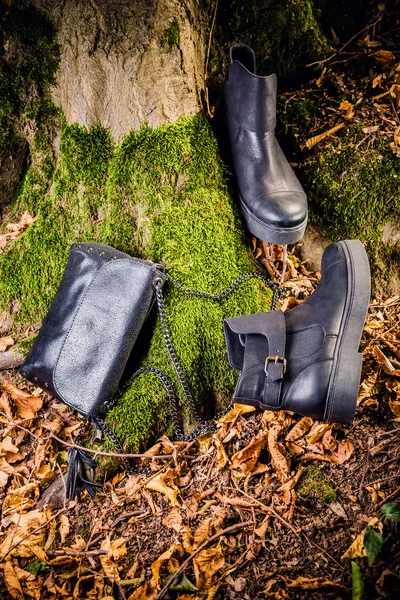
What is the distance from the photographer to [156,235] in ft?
9.06

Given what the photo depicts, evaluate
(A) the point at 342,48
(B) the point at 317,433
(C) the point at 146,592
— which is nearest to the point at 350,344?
(B) the point at 317,433

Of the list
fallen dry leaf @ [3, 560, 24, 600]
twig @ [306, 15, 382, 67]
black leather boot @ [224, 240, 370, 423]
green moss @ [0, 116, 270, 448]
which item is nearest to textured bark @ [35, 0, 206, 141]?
green moss @ [0, 116, 270, 448]

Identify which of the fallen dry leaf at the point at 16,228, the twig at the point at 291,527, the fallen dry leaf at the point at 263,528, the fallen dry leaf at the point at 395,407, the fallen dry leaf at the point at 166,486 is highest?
the fallen dry leaf at the point at 16,228

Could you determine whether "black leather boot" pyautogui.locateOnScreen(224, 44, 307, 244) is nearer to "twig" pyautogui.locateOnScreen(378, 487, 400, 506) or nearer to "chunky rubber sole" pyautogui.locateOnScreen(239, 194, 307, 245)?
"chunky rubber sole" pyautogui.locateOnScreen(239, 194, 307, 245)

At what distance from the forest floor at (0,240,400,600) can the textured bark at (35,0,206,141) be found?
1.80 meters

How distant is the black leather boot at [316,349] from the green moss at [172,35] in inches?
61.7

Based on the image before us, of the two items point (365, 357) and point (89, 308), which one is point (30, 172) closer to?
point (89, 308)

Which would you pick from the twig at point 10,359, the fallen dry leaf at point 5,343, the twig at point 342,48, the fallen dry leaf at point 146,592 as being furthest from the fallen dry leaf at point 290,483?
the twig at point 342,48

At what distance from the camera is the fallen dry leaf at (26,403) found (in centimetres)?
277

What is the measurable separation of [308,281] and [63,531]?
1996 mm

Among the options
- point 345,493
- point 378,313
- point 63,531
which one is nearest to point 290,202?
point 378,313

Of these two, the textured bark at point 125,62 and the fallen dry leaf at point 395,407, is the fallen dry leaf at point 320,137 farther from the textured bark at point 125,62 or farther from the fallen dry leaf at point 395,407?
the fallen dry leaf at point 395,407

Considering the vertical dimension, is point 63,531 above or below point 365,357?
below

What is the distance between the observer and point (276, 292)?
2.78 metres
